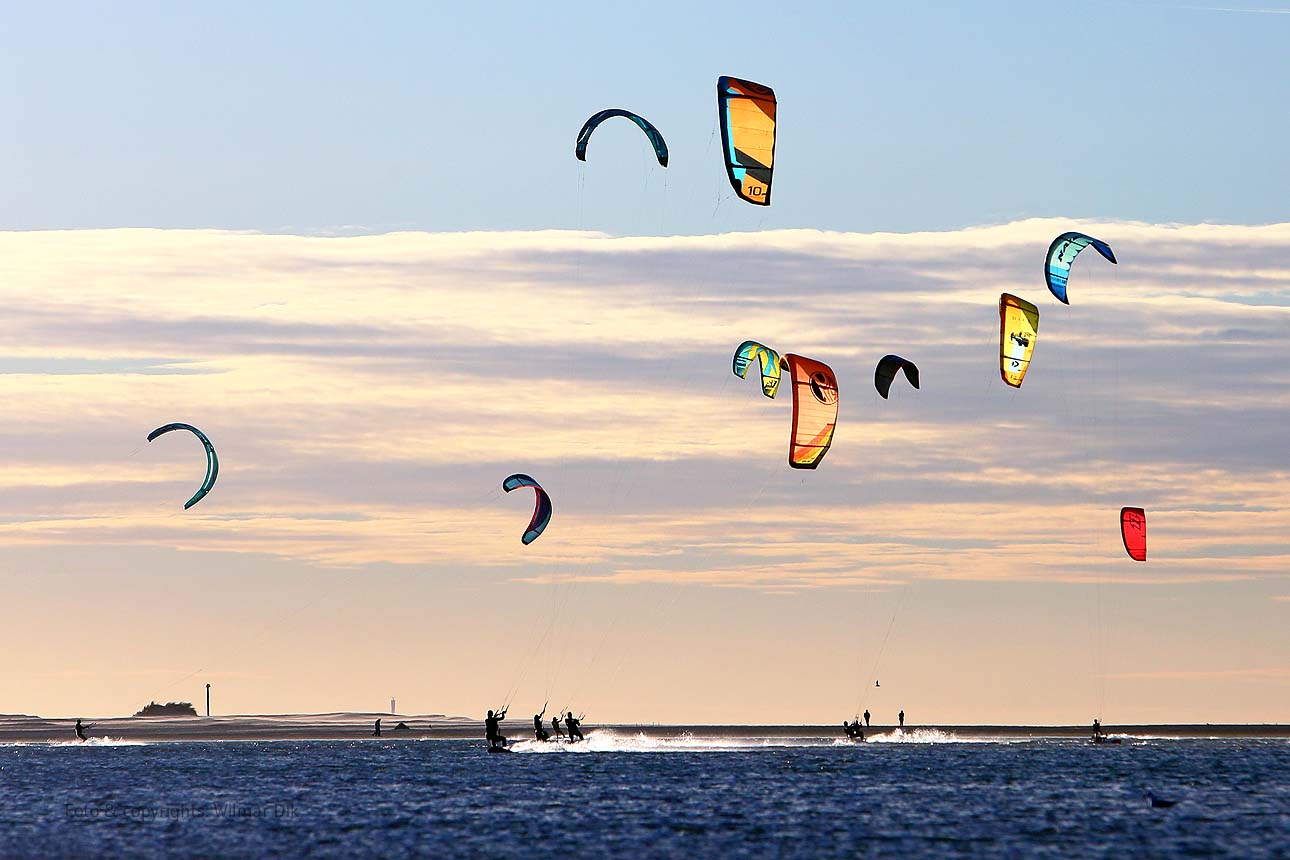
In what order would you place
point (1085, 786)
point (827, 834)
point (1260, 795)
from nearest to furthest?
point (827, 834) < point (1260, 795) < point (1085, 786)

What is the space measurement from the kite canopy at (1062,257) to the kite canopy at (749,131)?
948cm

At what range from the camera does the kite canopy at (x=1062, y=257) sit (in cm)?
4891

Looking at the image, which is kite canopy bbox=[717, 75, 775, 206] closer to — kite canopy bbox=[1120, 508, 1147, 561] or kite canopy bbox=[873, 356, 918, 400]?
kite canopy bbox=[873, 356, 918, 400]

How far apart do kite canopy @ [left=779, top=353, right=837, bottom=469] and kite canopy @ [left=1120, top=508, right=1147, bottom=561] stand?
487 inches

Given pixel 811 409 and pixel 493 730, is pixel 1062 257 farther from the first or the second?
pixel 493 730

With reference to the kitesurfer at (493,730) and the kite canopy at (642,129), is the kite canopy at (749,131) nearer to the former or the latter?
the kite canopy at (642,129)

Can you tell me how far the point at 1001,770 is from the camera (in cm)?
6369

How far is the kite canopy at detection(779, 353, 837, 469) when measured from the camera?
4897cm

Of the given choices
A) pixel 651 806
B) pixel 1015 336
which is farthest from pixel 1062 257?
pixel 651 806

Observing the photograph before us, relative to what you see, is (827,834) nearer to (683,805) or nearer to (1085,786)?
(683,805)

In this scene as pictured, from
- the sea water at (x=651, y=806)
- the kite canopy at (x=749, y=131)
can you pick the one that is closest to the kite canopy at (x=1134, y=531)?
the sea water at (x=651, y=806)

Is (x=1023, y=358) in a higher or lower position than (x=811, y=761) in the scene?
higher

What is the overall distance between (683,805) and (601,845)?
975 centimetres

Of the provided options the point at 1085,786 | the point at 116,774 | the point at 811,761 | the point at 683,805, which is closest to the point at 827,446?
the point at 683,805
